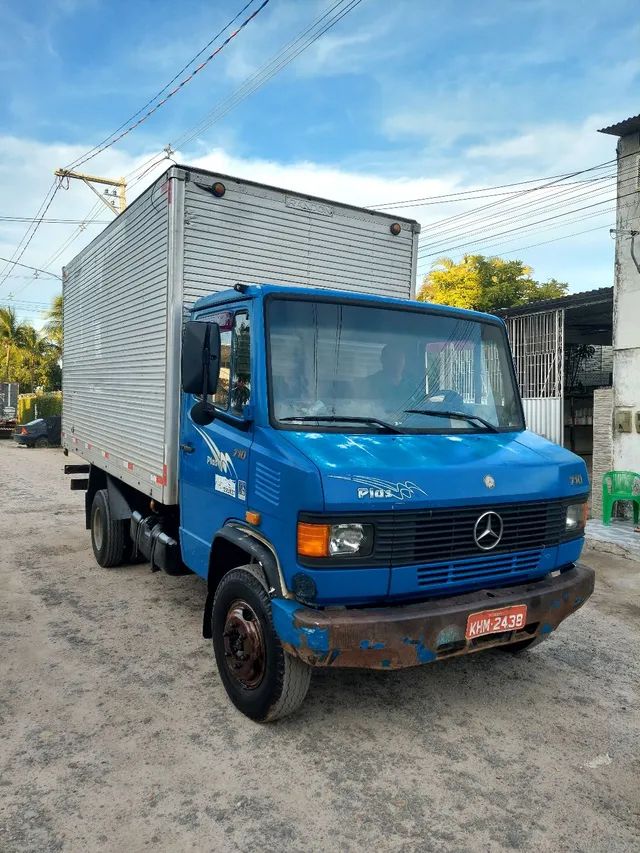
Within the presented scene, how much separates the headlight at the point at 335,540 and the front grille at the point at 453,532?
6 centimetres

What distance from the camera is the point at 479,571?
11.6 feet

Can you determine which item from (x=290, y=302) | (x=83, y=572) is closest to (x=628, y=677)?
(x=290, y=302)

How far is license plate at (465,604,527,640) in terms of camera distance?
132 inches

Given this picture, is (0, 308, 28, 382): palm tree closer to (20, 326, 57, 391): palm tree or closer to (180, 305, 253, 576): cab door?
(20, 326, 57, 391): palm tree

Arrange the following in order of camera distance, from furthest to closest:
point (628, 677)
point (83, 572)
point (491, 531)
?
point (83, 572) < point (628, 677) < point (491, 531)

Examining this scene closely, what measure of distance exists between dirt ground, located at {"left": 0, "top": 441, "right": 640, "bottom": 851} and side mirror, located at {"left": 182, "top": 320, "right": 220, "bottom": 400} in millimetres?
1982

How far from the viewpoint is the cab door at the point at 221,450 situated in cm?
378

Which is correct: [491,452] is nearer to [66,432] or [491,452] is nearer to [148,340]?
[148,340]

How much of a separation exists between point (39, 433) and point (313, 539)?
74.5 feet

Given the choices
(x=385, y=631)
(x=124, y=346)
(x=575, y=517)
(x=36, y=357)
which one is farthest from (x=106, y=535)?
(x=36, y=357)

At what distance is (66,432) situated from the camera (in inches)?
351

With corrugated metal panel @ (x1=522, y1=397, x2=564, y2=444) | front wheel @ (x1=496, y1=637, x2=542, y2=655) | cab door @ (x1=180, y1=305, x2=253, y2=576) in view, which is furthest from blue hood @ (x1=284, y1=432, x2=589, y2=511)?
corrugated metal panel @ (x1=522, y1=397, x2=564, y2=444)

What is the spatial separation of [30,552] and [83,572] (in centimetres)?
124

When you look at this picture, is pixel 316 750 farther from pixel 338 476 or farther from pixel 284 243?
pixel 284 243
